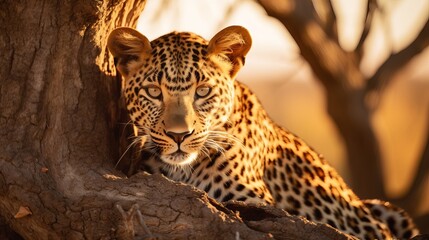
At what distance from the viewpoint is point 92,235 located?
6520 millimetres

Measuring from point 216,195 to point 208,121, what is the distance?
23.1 inches

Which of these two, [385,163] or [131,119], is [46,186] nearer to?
[131,119]

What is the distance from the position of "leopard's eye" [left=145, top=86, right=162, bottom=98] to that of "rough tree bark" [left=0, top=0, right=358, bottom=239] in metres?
0.28

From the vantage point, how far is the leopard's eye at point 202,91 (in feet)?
23.8

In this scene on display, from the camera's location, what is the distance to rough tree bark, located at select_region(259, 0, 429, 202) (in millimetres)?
10461

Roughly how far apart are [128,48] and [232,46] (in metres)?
0.77

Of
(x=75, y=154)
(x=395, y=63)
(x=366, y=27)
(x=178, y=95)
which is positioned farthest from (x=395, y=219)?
(x=75, y=154)

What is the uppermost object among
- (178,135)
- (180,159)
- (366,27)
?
(366,27)

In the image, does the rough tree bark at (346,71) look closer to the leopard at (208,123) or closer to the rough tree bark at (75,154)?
the leopard at (208,123)

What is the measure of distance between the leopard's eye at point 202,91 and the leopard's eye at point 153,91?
27cm

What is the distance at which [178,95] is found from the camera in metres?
7.13

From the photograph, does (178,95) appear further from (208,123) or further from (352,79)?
(352,79)

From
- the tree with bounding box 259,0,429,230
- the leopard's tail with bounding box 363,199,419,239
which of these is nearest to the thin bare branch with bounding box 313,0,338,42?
the tree with bounding box 259,0,429,230

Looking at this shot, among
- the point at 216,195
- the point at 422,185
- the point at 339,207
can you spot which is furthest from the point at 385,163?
the point at 216,195
